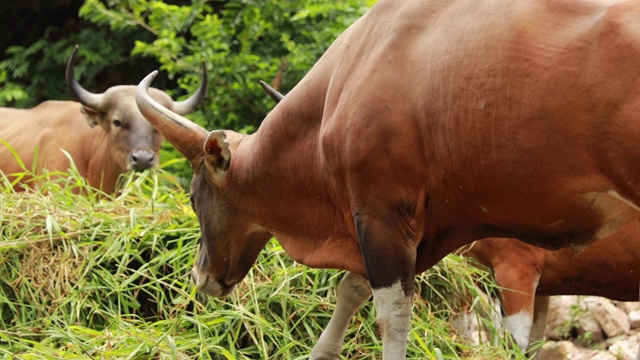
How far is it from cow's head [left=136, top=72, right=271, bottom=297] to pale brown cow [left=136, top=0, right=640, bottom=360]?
0.02 m

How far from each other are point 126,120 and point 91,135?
619 millimetres

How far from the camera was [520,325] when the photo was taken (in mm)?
6422

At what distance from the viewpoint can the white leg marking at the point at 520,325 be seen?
21.0ft

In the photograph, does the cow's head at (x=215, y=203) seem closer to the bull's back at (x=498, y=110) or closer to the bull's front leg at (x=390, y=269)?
the bull's back at (x=498, y=110)

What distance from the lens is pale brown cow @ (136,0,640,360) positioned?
132 inches

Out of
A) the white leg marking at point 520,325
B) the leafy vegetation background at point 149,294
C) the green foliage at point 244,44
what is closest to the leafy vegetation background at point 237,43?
the green foliage at point 244,44

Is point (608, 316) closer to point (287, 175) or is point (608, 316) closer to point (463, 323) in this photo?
point (463, 323)

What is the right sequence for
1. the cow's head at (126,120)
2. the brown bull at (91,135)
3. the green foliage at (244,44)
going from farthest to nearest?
the green foliage at (244,44), the brown bull at (91,135), the cow's head at (126,120)

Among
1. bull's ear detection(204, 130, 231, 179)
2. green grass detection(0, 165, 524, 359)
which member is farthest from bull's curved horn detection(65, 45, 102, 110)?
bull's ear detection(204, 130, 231, 179)

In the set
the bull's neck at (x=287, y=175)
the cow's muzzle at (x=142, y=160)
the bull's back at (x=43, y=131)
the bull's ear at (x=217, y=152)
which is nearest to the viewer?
the bull's neck at (x=287, y=175)

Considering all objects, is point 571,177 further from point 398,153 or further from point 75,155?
point 75,155

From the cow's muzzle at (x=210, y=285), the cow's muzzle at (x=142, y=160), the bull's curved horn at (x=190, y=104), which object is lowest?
the cow's muzzle at (x=142, y=160)

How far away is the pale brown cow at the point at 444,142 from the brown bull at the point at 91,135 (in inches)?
182

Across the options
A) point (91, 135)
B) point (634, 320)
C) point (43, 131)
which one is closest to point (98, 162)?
point (91, 135)
